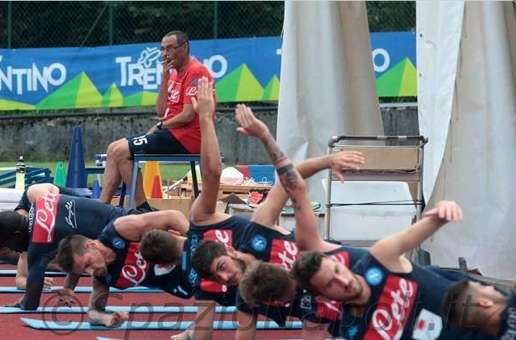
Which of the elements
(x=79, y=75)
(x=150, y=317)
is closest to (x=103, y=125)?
(x=79, y=75)

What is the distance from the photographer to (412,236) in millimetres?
5926

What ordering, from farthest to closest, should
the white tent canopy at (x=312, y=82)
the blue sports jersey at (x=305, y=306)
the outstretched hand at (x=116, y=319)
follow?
1. the white tent canopy at (x=312, y=82)
2. the outstretched hand at (x=116, y=319)
3. the blue sports jersey at (x=305, y=306)

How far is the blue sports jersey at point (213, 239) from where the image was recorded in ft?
24.0

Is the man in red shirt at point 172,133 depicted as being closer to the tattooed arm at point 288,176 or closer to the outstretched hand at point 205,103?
the outstretched hand at point 205,103

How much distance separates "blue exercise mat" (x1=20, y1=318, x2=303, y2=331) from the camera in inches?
328

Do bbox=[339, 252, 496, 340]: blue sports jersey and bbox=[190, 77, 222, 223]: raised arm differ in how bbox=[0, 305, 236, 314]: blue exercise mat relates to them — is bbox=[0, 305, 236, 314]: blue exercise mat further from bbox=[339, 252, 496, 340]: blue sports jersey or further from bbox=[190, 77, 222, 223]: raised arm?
bbox=[339, 252, 496, 340]: blue sports jersey

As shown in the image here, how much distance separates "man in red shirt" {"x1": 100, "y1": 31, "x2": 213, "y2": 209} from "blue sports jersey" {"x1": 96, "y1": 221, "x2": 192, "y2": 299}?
7.44 ft

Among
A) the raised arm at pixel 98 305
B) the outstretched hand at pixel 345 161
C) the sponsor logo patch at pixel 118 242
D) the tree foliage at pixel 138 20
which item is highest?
the tree foliage at pixel 138 20

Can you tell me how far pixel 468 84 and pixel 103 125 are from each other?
1357 centimetres

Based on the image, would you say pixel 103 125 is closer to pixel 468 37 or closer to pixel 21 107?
pixel 21 107

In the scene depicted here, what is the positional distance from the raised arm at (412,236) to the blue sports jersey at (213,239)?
1.42 m

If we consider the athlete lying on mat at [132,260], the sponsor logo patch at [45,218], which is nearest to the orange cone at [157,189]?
the sponsor logo patch at [45,218]

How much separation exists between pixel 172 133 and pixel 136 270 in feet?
8.63

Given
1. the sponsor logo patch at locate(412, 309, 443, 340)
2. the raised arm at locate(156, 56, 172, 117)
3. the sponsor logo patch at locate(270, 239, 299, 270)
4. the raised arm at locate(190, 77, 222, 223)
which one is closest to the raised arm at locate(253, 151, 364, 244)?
the sponsor logo patch at locate(270, 239, 299, 270)
